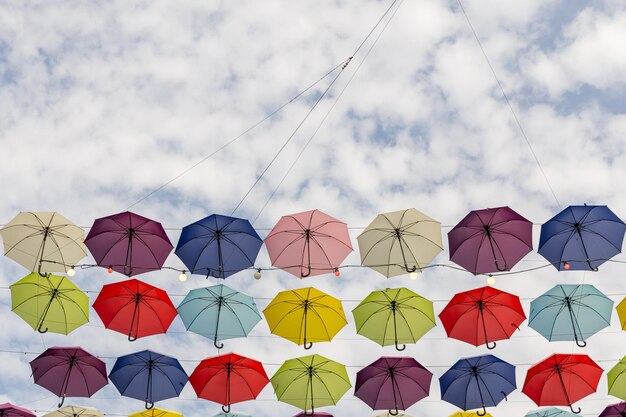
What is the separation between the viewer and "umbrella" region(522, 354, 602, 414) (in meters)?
14.5

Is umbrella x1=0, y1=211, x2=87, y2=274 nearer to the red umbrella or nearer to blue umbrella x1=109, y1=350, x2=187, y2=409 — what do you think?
the red umbrella

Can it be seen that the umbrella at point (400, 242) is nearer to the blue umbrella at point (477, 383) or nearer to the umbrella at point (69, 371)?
the blue umbrella at point (477, 383)

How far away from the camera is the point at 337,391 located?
15.3 metres

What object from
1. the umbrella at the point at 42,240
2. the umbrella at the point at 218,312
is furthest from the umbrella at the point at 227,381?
the umbrella at the point at 42,240

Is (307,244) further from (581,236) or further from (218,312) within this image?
(581,236)

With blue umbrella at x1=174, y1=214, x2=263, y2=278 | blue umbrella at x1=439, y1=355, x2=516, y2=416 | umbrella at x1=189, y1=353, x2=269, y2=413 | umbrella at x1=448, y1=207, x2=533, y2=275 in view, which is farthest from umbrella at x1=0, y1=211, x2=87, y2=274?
blue umbrella at x1=439, y1=355, x2=516, y2=416

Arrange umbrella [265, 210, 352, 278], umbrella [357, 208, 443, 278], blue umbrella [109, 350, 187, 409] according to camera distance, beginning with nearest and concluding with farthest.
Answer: umbrella [357, 208, 443, 278]
umbrella [265, 210, 352, 278]
blue umbrella [109, 350, 187, 409]

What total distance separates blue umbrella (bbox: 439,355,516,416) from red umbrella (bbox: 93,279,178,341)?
676cm

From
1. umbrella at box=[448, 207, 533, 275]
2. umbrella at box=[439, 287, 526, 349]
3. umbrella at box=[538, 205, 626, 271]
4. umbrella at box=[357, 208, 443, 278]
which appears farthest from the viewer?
umbrella at box=[439, 287, 526, 349]

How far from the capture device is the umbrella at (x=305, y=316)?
1402cm

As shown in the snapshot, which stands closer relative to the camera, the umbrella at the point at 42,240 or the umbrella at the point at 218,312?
the umbrella at the point at 42,240

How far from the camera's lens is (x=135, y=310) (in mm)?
14000

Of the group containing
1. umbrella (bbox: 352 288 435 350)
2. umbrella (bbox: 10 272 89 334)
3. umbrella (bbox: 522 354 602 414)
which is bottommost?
umbrella (bbox: 522 354 602 414)

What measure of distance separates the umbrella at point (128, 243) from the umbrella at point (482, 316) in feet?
21.3
